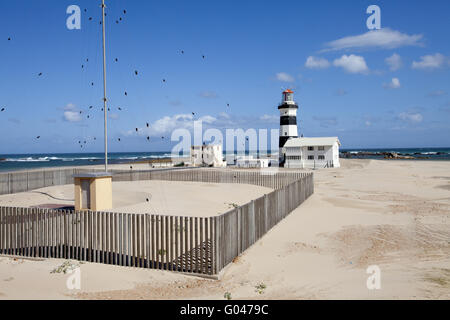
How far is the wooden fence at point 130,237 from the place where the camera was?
8.31 meters

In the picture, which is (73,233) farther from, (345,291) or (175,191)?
(175,191)

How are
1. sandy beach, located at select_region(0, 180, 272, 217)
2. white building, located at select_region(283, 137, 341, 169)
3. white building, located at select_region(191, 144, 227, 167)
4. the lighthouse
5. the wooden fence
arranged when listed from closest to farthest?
the wooden fence → sandy beach, located at select_region(0, 180, 272, 217) → white building, located at select_region(283, 137, 341, 169) → the lighthouse → white building, located at select_region(191, 144, 227, 167)

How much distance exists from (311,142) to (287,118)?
196 inches

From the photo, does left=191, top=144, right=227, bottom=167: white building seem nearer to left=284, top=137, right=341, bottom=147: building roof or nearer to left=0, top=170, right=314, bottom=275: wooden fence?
left=284, top=137, right=341, bottom=147: building roof

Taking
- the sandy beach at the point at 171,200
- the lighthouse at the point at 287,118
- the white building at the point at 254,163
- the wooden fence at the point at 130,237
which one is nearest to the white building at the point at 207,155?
the white building at the point at 254,163

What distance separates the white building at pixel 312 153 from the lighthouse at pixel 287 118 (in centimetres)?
119

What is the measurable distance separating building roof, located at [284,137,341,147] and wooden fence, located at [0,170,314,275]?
39174 mm

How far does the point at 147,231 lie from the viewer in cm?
866

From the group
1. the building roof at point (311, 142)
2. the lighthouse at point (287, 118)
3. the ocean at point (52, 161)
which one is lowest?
the ocean at point (52, 161)

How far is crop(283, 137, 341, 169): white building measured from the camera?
159 ft

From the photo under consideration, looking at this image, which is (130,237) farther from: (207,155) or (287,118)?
(287,118)

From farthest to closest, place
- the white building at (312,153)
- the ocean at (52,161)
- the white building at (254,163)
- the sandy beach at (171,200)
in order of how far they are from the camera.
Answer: the ocean at (52,161)
the white building at (254,163)
the white building at (312,153)
the sandy beach at (171,200)

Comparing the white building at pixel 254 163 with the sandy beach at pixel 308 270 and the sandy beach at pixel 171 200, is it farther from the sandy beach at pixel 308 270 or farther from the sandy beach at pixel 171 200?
the sandy beach at pixel 308 270

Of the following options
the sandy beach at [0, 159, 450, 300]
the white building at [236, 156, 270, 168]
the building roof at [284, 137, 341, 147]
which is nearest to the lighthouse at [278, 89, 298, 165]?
the building roof at [284, 137, 341, 147]
